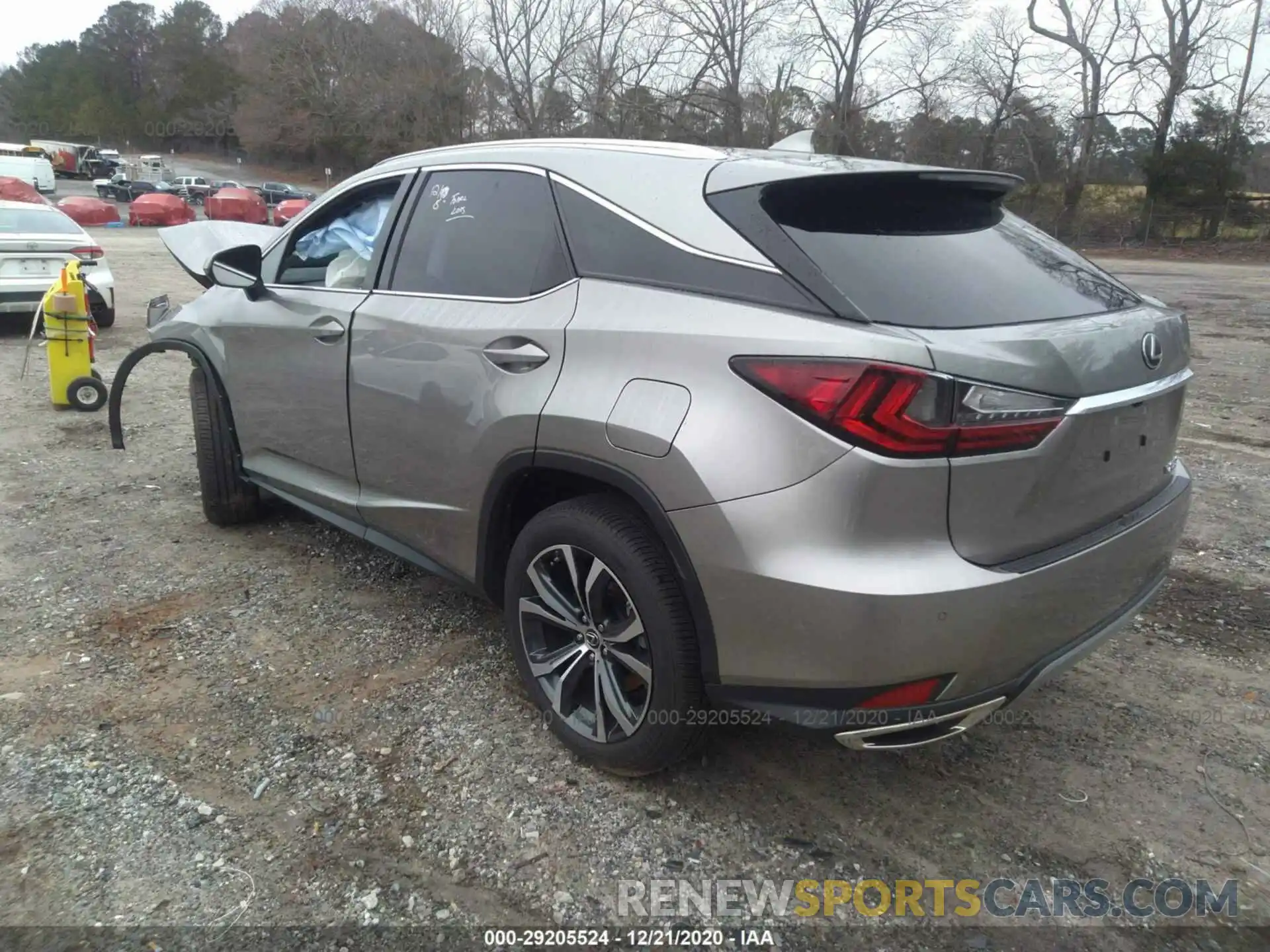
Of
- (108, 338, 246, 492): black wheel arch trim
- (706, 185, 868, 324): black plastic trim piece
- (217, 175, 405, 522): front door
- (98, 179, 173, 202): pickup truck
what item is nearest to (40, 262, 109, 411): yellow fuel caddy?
(108, 338, 246, 492): black wheel arch trim

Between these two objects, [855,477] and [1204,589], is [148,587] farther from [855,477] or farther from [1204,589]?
[1204,589]

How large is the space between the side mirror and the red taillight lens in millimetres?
3098

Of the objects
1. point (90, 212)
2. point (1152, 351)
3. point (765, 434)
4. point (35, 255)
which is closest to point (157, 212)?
point (90, 212)

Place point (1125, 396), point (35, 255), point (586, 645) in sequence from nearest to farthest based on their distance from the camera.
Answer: point (1125, 396), point (586, 645), point (35, 255)

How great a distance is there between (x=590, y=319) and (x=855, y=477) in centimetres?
91

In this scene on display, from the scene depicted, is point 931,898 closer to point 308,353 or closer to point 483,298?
point 483,298

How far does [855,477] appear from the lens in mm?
1997

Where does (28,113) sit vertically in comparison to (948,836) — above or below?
above

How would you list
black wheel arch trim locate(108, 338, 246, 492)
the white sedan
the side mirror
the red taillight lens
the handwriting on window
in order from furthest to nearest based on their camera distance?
the white sedan < black wheel arch trim locate(108, 338, 246, 492) < the side mirror < the handwriting on window < the red taillight lens

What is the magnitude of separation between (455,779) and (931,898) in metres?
1.36

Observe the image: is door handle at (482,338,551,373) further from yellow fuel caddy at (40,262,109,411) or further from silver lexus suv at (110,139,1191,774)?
yellow fuel caddy at (40,262,109,411)

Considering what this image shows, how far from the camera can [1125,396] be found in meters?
2.26

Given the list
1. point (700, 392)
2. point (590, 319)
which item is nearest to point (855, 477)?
point (700, 392)

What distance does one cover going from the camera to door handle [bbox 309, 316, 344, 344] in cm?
343
